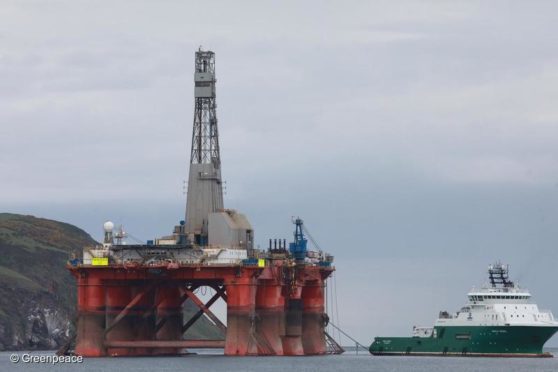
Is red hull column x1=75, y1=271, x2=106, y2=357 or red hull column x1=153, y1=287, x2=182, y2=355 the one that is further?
red hull column x1=153, y1=287, x2=182, y2=355

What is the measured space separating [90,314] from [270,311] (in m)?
12.8

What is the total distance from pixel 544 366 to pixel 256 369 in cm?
2288

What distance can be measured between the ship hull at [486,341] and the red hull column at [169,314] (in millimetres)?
21286

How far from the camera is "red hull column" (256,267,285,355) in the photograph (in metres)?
119

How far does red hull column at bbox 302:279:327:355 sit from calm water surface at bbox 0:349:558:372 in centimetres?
223

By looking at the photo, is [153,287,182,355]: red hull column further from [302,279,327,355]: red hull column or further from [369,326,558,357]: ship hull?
[369,326,558,357]: ship hull

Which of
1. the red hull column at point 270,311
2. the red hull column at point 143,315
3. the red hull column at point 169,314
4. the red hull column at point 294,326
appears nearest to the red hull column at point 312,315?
the red hull column at point 294,326

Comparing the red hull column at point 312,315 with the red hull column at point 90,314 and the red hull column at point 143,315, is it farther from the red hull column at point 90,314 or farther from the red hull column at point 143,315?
the red hull column at point 90,314

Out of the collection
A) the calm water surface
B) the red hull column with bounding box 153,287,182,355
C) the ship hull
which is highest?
the red hull column with bounding box 153,287,182,355

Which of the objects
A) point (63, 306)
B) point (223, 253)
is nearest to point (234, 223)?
point (223, 253)

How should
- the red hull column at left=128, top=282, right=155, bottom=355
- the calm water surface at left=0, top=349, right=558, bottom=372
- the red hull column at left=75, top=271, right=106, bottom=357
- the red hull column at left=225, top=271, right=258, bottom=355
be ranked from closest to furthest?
the calm water surface at left=0, top=349, right=558, bottom=372 → the red hull column at left=225, top=271, right=258, bottom=355 → the red hull column at left=75, top=271, right=106, bottom=357 → the red hull column at left=128, top=282, right=155, bottom=355

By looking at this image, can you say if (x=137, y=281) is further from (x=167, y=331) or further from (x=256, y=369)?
(x=256, y=369)

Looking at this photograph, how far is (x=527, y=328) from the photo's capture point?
126 metres

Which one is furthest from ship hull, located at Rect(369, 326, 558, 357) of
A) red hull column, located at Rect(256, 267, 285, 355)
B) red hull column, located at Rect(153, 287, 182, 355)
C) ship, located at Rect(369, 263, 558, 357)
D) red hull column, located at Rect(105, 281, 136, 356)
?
red hull column, located at Rect(105, 281, 136, 356)
